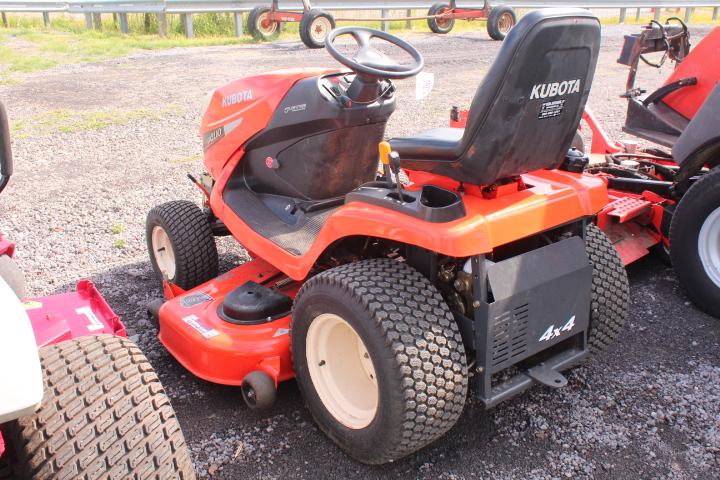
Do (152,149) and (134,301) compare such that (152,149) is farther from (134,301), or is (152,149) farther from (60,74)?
(60,74)

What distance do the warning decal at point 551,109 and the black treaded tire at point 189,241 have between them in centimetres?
189

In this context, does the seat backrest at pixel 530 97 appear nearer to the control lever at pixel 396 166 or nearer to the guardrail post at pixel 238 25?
the control lever at pixel 396 166

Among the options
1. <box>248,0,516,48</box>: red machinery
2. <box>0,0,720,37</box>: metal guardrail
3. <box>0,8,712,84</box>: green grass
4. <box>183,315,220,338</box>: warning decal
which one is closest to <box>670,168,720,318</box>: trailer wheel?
<box>183,315,220,338</box>: warning decal

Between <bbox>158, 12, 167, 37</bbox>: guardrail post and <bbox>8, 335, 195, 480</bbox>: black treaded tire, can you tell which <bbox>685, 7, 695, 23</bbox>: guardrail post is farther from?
<bbox>8, 335, 195, 480</bbox>: black treaded tire

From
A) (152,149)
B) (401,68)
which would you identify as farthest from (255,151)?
(152,149)

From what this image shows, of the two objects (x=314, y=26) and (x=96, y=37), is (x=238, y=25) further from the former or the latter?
(x=96, y=37)

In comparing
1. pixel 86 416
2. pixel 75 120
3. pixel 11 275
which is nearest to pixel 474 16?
pixel 75 120

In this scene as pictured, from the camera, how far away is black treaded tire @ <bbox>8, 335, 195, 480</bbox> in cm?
155

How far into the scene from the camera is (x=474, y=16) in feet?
40.5

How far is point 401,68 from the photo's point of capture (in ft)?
9.39

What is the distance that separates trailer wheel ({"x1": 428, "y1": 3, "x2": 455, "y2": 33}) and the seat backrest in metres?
10.6

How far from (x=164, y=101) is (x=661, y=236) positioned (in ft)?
18.5

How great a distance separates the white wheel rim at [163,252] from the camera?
11.7 ft

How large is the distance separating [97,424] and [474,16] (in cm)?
A: 1197
